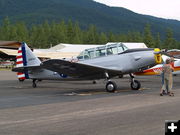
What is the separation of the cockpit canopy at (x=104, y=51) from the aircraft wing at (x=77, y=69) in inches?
33.7

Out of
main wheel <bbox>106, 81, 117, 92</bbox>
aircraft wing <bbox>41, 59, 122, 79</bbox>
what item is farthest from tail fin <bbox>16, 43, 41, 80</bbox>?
main wheel <bbox>106, 81, 117, 92</bbox>

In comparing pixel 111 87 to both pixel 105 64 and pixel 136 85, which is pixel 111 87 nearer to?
pixel 105 64

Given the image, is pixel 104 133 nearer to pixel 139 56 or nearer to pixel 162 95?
pixel 162 95

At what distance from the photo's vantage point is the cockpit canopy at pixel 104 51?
15.0 m

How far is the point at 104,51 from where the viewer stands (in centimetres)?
1534

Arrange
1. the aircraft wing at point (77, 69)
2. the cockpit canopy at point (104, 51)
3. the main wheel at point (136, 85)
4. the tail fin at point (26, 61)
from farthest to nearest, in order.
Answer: the tail fin at point (26, 61) → the main wheel at point (136, 85) → the cockpit canopy at point (104, 51) → the aircraft wing at point (77, 69)

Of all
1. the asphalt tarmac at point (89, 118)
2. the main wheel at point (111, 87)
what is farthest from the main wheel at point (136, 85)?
the asphalt tarmac at point (89, 118)

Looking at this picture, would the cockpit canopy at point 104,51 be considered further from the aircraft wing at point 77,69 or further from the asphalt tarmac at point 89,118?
the asphalt tarmac at point 89,118

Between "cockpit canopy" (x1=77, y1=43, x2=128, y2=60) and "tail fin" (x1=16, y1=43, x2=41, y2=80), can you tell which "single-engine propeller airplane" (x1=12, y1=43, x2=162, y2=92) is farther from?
"tail fin" (x1=16, y1=43, x2=41, y2=80)

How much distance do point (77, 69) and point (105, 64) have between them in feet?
4.19

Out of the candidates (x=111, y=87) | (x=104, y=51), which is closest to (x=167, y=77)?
(x=111, y=87)

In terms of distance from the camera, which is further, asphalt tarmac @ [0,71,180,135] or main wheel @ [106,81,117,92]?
main wheel @ [106,81,117,92]

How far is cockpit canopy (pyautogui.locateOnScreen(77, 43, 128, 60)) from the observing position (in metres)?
15.0

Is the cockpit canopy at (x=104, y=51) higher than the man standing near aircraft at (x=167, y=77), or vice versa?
the cockpit canopy at (x=104, y=51)
